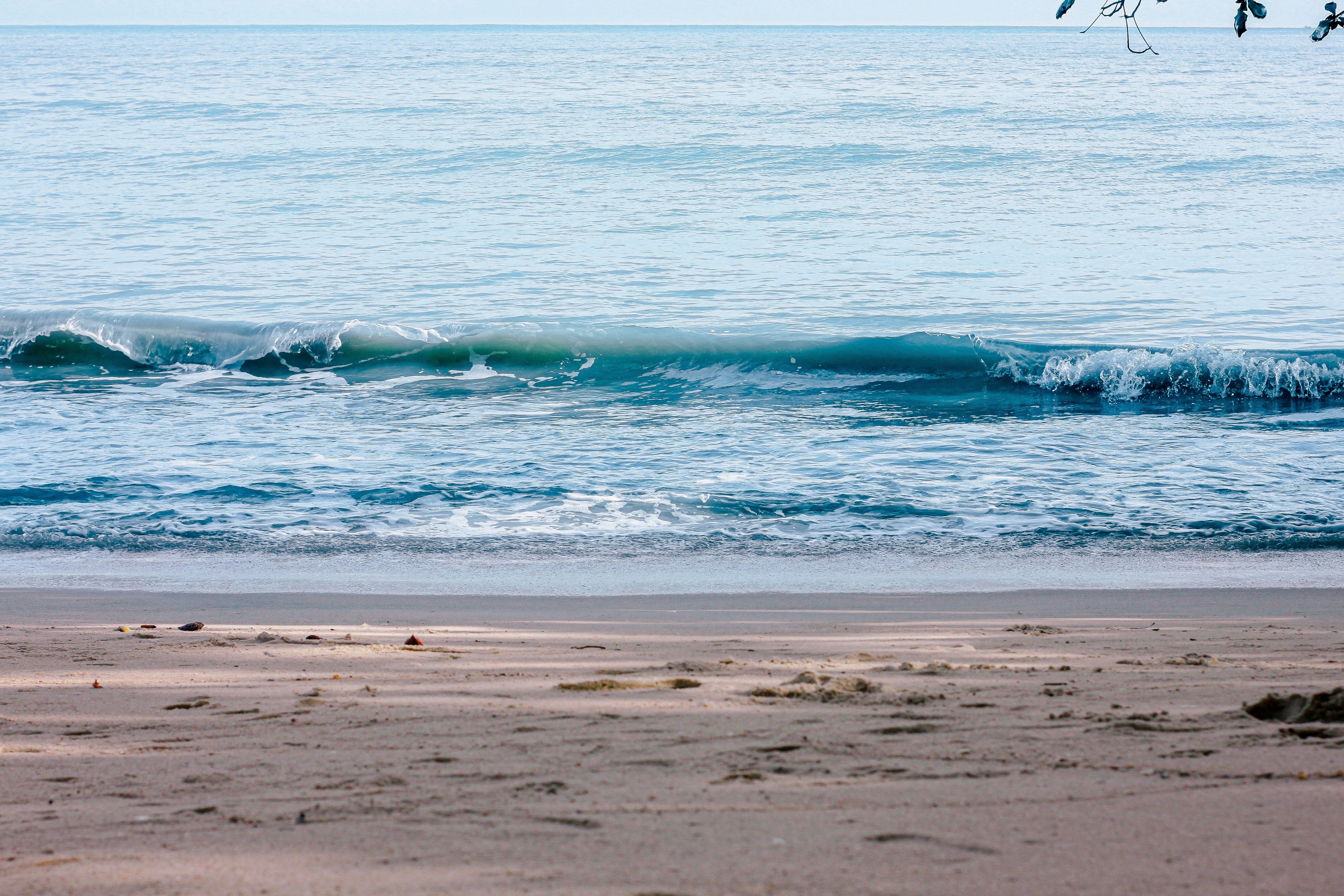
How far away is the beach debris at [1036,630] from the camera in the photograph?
4.38 metres

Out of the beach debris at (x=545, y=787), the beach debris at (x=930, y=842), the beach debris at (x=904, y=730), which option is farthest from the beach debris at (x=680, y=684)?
the beach debris at (x=930, y=842)

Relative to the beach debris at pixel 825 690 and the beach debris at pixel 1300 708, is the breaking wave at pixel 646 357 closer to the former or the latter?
the beach debris at pixel 825 690

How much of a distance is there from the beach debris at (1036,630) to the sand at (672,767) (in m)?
0.09

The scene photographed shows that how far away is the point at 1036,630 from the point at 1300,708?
5.03 ft

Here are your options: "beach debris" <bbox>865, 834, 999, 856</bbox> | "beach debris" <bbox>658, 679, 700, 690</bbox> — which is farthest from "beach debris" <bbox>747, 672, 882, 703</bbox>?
"beach debris" <bbox>865, 834, 999, 856</bbox>

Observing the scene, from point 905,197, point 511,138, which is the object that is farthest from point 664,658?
point 511,138

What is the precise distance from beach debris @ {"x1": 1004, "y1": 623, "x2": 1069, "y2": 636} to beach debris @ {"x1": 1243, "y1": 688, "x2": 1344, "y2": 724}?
4.46 ft

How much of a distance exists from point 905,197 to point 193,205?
53.2 ft

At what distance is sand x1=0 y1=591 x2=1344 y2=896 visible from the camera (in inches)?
76.3

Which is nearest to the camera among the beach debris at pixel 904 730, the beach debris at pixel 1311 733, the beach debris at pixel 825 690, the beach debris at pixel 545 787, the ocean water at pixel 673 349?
the beach debris at pixel 545 787

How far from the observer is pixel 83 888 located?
191 cm

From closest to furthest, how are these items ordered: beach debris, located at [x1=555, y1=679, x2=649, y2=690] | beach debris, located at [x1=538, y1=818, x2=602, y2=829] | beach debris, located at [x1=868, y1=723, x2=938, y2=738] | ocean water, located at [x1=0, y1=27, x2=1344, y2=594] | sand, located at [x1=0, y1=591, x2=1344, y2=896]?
sand, located at [x1=0, y1=591, x2=1344, y2=896] < beach debris, located at [x1=538, y1=818, x2=602, y2=829] < beach debris, located at [x1=868, y1=723, x2=938, y2=738] < beach debris, located at [x1=555, y1=679, x2=649, y2=690] < ocean water, located at [x1=0, y1=27, x2=1344, y2=594]

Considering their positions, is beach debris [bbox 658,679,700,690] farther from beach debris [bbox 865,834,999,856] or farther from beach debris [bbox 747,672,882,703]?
beach debris [bbox 865,834,999,856]

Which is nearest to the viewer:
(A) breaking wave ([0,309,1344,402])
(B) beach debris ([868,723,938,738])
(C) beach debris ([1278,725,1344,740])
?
(C) beach debris ([1278,725,1344,740])
